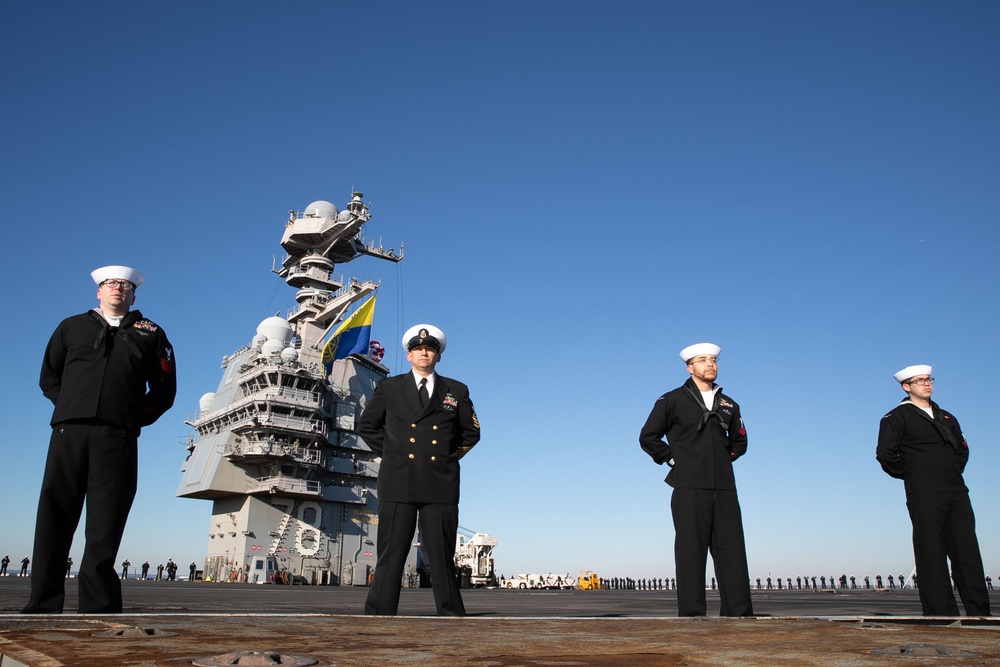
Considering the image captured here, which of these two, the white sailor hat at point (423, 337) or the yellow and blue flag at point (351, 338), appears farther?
the yellow and blue flag at point (351, 338)

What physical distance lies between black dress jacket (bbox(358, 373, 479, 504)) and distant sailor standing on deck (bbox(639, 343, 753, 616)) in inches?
57.7

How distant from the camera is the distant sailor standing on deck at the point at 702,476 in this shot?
16.8 feet

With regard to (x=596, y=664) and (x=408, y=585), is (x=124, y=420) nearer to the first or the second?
(x=596, y=664)

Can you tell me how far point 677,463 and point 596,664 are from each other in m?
4.01

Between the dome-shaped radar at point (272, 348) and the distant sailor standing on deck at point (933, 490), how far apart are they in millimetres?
32453

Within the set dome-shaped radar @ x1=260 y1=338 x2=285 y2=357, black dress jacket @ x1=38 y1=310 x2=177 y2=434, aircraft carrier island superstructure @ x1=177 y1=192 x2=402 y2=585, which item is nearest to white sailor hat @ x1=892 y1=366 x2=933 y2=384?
black dress jacket @ x1=38 y1=310 x2=177 y2=434

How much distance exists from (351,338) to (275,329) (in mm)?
3919

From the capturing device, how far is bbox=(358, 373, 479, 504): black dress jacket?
5109 mm

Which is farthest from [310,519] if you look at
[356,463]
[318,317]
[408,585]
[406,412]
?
[406,412]

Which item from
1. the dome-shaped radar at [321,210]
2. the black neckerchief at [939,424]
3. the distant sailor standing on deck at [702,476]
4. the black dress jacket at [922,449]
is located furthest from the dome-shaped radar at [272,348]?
the black neckerchief at [939,424]

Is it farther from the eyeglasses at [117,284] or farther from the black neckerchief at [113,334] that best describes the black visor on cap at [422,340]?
the eyeglasses at [117,284]

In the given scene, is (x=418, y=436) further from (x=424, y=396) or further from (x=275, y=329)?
(x=275, y=329)

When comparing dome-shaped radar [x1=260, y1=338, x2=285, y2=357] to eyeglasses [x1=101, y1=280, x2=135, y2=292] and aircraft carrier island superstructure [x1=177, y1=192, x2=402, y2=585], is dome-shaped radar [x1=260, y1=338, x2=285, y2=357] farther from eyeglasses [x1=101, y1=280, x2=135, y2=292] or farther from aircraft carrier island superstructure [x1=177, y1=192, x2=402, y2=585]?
eyeglasses [x1=101, y1=280, x2=135, y2=292]

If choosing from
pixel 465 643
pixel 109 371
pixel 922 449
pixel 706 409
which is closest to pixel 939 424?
pixel 922 449
